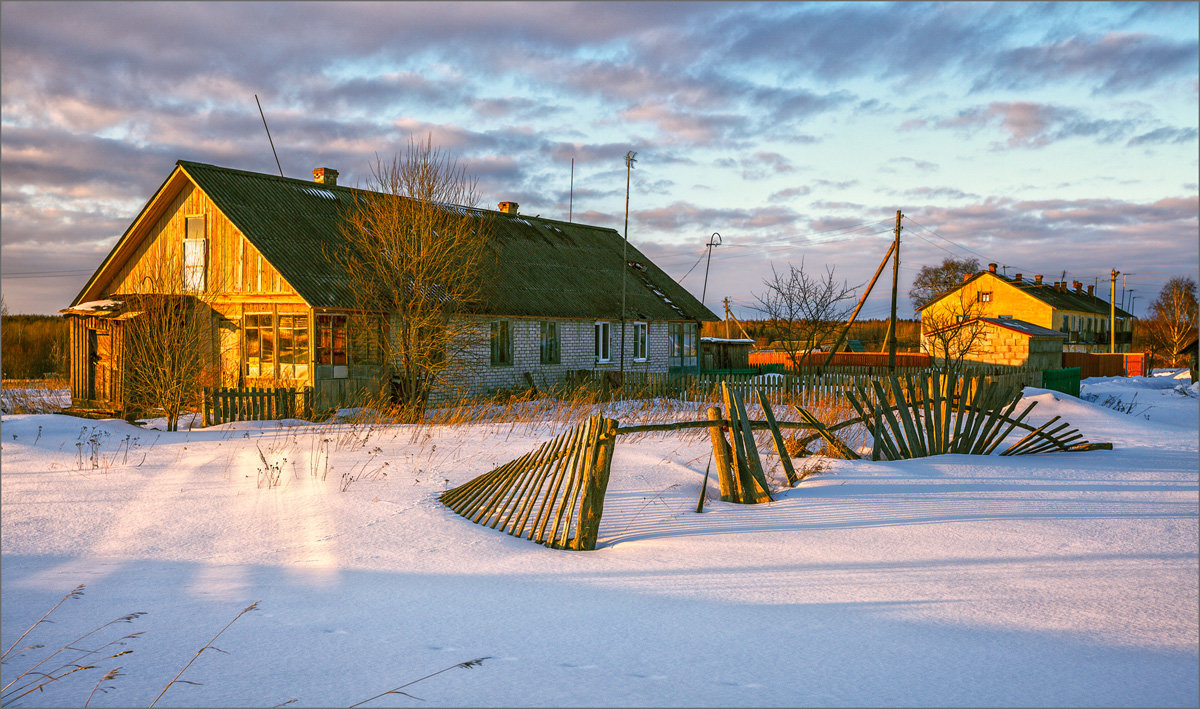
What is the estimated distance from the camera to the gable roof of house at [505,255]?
1912 cm

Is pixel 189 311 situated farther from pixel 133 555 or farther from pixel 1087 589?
pixel 1087 589

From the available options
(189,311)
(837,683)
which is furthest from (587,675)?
(189,311)

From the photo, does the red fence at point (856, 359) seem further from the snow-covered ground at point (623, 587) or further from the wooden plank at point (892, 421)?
the snow-covered ground at point (623, 587)

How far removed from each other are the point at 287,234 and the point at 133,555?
50.3 ft

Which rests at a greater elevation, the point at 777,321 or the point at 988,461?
the point at 777,321

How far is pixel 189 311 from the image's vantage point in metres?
16.4

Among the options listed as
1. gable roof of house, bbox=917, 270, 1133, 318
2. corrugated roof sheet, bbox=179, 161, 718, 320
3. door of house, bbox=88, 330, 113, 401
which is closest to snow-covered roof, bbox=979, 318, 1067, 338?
gable roof of house, bbox=917, 270, 1133, 318

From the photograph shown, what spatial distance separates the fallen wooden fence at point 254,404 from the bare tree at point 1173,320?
204ft

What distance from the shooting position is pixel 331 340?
18875 mm

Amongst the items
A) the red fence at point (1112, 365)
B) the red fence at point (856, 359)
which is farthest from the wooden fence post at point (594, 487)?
the red fence at point (1112, 365)

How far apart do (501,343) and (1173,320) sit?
6375 cm

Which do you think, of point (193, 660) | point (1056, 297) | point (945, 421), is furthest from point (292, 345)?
point (1056, 297)

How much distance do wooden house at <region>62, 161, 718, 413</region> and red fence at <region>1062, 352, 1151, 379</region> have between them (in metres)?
33.7

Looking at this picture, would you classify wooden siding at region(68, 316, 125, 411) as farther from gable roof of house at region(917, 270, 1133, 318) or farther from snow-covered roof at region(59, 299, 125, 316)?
gable roof of house at region(917, 270, 1133, 318)
